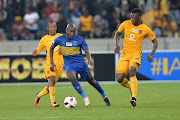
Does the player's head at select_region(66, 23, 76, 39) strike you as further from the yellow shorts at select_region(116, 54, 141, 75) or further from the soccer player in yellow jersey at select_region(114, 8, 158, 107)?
the yellow shorts at select_region(116, 54, 141, 75)

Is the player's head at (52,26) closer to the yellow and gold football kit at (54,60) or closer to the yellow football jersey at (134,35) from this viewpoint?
the yellow and gold football kit at (54,60)

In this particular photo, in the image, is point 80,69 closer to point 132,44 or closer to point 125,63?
point 125,63

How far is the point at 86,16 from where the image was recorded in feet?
66.9

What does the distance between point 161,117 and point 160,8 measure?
Result: 1370cm

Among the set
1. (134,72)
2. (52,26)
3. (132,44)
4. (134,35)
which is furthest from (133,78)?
(52,26)

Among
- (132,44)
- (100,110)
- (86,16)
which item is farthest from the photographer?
(86,16)

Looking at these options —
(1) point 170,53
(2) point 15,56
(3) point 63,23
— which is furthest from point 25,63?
(1) point 170,53

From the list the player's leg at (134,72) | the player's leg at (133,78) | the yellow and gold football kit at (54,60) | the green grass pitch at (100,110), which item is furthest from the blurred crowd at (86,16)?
the player's leg at (133,78)

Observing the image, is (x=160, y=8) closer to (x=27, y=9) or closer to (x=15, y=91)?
(x=27, y=9)

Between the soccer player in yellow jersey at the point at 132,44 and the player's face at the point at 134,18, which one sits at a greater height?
the player's face at the point at 134,18

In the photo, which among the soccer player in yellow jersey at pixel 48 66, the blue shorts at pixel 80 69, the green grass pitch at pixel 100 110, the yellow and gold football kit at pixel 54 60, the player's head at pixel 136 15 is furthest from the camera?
the yellow and gold football kit at pixel 54 60

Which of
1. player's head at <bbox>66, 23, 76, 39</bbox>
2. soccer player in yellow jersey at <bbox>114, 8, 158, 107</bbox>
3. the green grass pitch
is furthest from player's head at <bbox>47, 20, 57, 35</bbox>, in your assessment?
the green grass pitch

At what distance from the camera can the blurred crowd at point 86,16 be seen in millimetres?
20391

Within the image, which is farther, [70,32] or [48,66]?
[48,66]
